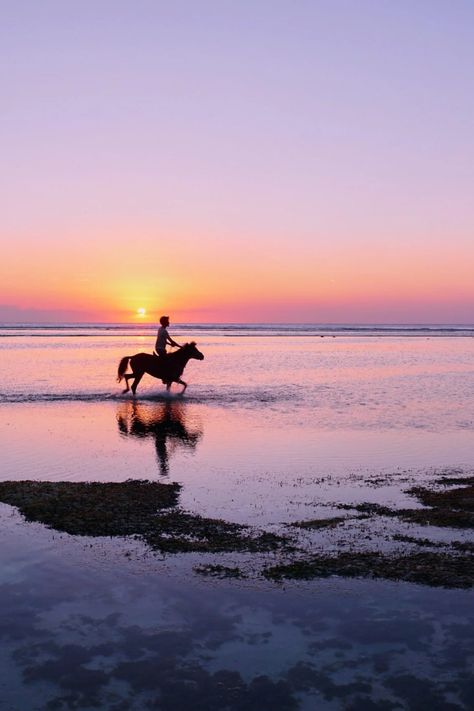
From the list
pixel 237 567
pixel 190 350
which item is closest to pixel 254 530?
pixel 237 567

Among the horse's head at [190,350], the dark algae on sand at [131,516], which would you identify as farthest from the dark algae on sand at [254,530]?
the horse's head at [190,350]

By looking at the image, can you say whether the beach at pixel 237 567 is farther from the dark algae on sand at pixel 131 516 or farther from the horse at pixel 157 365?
the horse at pixel 157 365

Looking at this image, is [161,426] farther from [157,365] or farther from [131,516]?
[131,516]

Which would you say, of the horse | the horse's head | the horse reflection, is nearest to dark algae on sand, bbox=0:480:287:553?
the horse reflection

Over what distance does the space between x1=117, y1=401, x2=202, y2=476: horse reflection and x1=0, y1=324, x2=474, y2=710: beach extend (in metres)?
0.16

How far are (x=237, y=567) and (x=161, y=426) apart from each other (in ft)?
39.7

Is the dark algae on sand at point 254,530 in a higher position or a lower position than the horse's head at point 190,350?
lower

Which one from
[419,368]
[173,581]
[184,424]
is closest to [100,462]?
[184,424]

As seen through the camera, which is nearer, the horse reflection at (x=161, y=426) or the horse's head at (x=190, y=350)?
the horse reflection at (x=161, y=426)

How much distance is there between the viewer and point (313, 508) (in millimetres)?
11227

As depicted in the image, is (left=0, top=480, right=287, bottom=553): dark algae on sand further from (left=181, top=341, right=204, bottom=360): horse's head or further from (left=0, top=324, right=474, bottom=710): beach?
(left=181, top=341, right=204, bottom=360): horse's head

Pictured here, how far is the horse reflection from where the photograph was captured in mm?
16950

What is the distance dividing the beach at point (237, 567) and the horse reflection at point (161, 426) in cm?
16

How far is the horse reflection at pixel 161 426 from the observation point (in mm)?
16950
